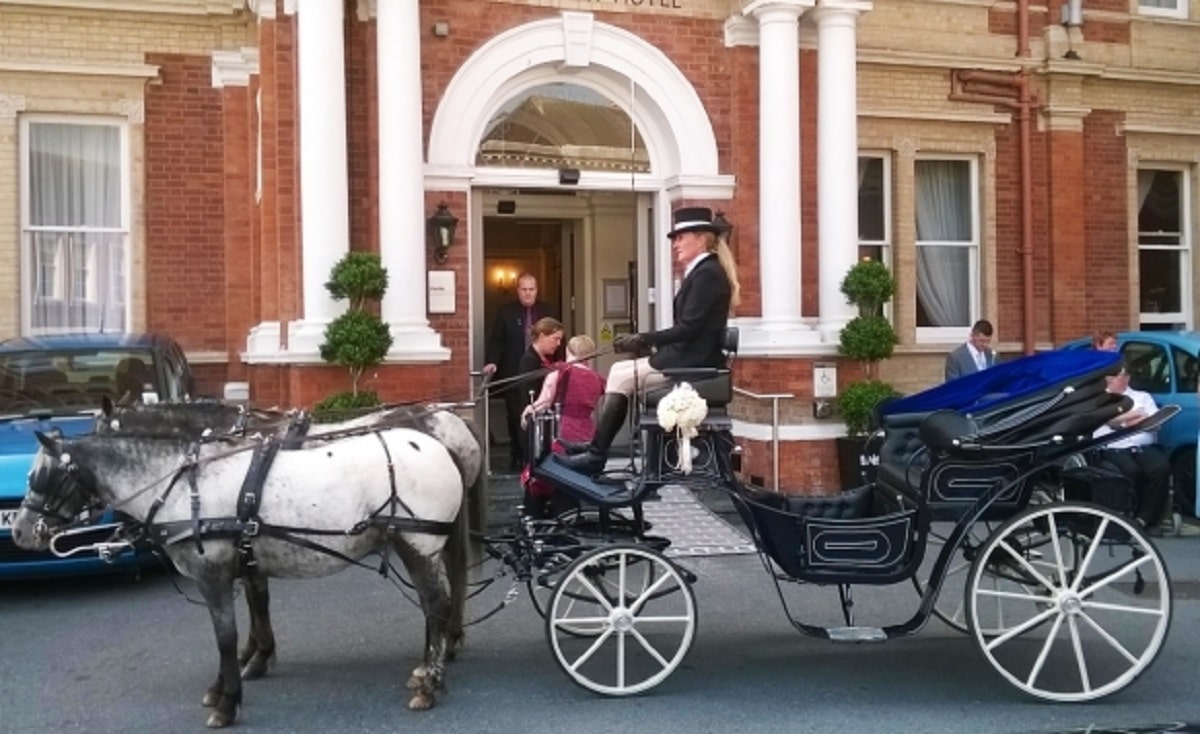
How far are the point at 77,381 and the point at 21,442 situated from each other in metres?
1.33

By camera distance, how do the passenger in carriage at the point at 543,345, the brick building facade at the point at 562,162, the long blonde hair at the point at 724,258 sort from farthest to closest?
the brick building facade at the point at 562,162
the passenger in carriage at the point at 543,345
the long blonde hair at the point at 724,258

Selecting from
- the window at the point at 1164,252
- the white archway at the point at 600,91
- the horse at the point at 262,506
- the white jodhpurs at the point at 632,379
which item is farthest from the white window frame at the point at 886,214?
the horse at the point at 262,506

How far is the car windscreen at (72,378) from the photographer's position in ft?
31.0

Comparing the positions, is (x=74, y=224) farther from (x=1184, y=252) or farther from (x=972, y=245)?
(x=1184, y=252)

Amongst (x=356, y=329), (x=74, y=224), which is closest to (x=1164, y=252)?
(x=356, y=329)

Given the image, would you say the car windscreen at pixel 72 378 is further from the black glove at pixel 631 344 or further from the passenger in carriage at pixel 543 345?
Answer: the black glove at pixel 631 344

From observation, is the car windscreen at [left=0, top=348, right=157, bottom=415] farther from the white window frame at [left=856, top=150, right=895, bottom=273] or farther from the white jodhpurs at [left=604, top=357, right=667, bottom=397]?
the white window frame at [left=856, top=150, right=895, bottom=273]

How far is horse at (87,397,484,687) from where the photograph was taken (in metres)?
5.90

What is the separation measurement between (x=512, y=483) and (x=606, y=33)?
4262 millimetres

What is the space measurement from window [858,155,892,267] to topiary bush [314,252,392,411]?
6.39m

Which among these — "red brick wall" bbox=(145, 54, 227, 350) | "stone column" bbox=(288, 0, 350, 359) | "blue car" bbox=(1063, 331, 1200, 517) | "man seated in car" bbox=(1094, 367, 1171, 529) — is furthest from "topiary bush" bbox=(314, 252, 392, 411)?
"blue car" bbox=(1063, 331, 1200, 517)

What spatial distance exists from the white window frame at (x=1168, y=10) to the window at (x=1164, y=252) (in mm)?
1918

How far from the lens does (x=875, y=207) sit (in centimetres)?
1447

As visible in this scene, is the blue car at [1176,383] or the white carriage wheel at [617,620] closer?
the white carriage wheel at [617,620]
